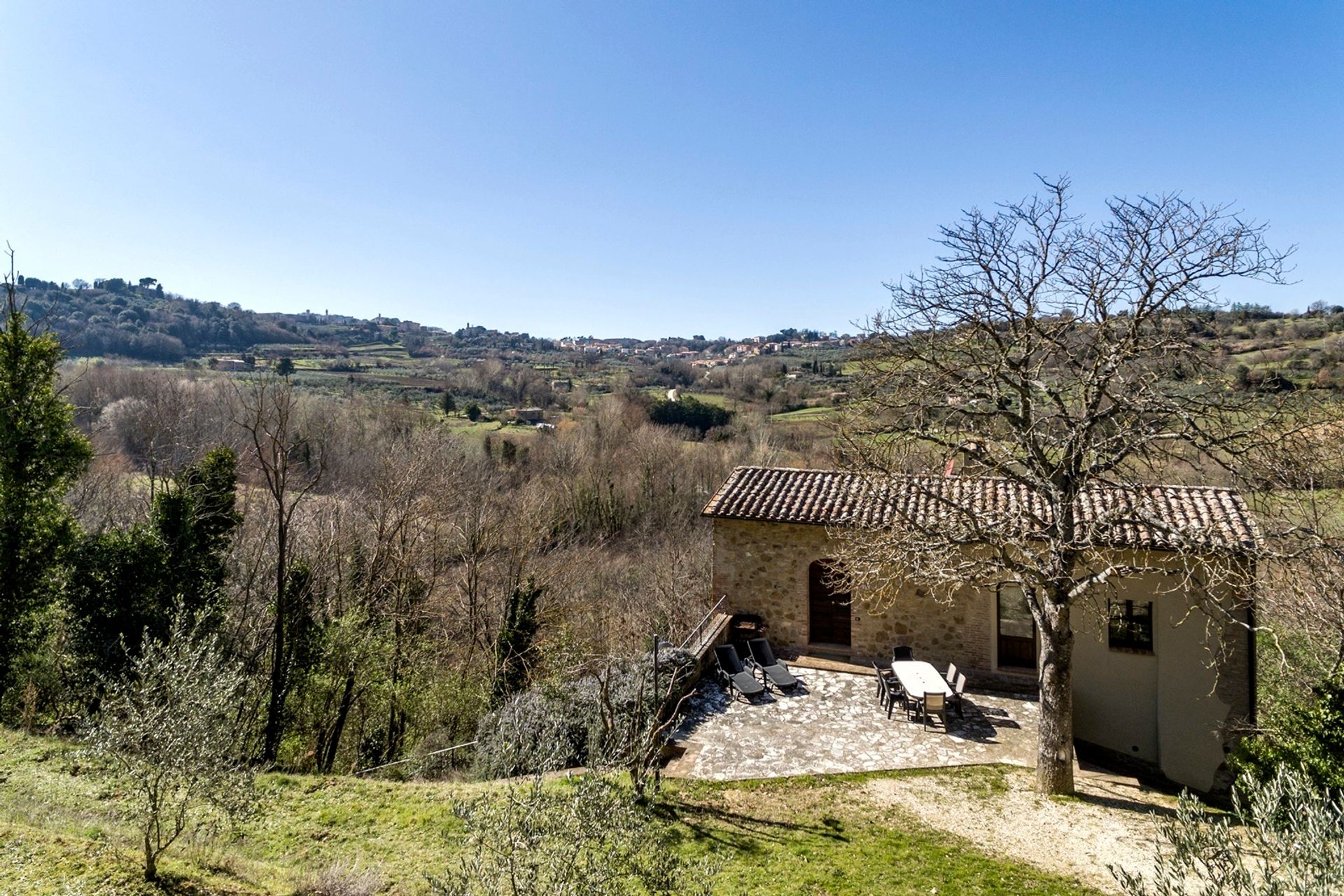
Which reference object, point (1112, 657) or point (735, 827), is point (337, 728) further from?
point (1112, 657)

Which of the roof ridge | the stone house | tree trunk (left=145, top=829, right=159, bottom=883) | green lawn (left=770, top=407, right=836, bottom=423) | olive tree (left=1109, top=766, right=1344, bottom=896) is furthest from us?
green lawn (left=770, top=407, right=836, bottom=423)

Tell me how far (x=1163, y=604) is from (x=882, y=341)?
7.61m

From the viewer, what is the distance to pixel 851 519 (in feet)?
47.1

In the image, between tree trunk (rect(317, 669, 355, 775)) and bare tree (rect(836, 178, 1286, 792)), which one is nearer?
bare tree (rect(836, 178, 1286, 792))

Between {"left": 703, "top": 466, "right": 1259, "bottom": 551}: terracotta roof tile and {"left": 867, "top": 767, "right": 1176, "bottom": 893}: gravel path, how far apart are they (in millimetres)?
3830

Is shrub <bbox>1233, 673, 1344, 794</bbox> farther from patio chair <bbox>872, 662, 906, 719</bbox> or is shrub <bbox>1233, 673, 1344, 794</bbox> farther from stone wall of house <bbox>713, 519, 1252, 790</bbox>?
patio chair <bbox>872, 662, 906, 719</bbox>

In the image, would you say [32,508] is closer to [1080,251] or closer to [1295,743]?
[1080,251]

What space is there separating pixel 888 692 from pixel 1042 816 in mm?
3469

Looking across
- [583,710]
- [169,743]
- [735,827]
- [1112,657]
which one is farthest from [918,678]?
[169,743]

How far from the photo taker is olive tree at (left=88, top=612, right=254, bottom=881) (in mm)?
6301

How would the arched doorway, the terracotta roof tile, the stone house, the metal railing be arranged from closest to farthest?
the terracotta roof tile
the stone house
the metal railing
the arched doorway

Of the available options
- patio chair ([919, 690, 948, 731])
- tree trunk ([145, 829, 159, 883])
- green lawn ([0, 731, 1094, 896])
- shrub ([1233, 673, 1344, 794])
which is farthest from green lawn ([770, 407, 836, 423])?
tree trunk ([145, 829, 159, 883])

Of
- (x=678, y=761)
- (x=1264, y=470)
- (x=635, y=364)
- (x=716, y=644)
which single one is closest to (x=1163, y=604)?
(x=1264, y=470)

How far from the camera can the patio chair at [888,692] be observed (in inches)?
492
